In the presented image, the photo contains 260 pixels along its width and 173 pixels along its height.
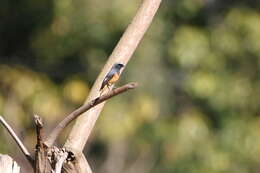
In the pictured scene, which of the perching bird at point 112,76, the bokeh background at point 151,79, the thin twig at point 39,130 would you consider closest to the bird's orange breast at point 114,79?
the perching bird at point 112,76

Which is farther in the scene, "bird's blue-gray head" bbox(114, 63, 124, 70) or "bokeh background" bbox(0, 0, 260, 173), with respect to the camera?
"bokeh background" bbox(0, 0, 260, 173)

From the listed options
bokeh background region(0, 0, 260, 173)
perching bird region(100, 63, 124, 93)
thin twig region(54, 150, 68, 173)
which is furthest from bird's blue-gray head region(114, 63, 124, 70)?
bokeh background region(0, 0, 260, 173)

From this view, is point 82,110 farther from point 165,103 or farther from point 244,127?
point 165,103

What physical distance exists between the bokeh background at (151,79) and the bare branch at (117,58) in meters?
3.90

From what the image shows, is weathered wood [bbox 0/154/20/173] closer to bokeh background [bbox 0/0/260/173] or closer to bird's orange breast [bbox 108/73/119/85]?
bird's orange breast [bbox 108/73/119/85]

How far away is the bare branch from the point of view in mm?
1027

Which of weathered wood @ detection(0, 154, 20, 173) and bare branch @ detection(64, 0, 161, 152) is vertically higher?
bare branch @ detection(64, 0, 161, 152)

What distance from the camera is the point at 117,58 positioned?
1061mm

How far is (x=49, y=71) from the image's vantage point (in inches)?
223

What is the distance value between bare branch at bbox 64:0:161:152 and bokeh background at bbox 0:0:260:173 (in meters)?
3.90

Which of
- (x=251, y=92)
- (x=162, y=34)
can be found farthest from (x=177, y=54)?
(x=251, y=92)

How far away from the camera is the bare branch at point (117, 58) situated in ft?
3.37

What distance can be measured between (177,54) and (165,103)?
1.59ft

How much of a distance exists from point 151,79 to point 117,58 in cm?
459
